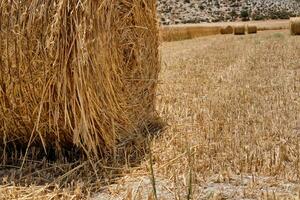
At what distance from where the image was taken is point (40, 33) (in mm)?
3684

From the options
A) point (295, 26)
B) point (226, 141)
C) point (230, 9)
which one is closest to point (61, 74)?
point (226, 141)

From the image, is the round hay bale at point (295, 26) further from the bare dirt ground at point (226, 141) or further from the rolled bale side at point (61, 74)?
the rolled bale side at point (61, 74)

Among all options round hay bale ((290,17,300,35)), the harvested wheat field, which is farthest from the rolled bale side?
round hay bale ((290,17,300,35))

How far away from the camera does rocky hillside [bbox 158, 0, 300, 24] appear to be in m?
51.4

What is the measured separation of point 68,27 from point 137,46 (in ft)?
4.20

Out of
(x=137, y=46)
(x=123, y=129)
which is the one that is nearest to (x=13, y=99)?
(x=123, y=129)

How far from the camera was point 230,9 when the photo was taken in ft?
176

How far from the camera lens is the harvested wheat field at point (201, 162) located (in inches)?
136

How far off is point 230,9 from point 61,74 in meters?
51.6

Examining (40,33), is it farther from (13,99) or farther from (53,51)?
(13,99)

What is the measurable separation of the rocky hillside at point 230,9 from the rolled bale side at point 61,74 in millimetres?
45599

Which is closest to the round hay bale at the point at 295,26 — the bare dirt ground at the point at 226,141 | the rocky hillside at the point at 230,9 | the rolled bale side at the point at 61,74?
the bare dirt ground at the point at 226,141

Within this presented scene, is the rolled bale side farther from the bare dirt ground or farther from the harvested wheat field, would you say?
the bare dirt ground

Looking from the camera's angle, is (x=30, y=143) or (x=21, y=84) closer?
(x=21, y=84)
